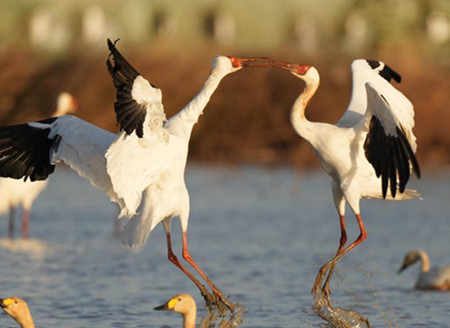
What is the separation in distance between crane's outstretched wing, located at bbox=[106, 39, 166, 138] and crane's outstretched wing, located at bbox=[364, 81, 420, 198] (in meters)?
1.68

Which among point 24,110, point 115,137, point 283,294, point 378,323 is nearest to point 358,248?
point 283,294

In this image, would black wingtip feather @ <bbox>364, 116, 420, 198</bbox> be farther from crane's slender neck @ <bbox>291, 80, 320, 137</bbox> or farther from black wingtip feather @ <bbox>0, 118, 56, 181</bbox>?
black wingtip feather @ <bbox>0, 118, 56, 181</bbox>

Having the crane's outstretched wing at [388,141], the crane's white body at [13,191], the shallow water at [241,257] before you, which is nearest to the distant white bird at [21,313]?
the shallow water at [241,257]

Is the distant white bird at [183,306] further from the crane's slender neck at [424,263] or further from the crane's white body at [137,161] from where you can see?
the crane's slender neck at [424,263]

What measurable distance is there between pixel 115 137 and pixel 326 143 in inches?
66.6

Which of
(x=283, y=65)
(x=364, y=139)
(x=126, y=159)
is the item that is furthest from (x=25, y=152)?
(x=364, y=139)

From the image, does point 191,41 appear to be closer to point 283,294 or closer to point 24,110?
point 24,110

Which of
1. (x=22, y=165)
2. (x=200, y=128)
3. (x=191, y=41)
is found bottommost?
(x=22, y=165)

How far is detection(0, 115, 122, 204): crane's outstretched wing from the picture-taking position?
28.5 ft

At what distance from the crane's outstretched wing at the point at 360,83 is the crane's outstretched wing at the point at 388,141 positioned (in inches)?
19.2

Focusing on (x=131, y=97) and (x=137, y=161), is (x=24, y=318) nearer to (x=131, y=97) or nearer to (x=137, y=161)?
(x=137, y=161)

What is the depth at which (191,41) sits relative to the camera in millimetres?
23281

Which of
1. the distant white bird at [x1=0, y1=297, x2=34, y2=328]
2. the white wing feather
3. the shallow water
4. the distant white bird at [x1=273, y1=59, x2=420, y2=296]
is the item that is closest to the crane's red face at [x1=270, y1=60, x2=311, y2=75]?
the distant white bird at [x1=273, y1=59, x2=420, y2=296]

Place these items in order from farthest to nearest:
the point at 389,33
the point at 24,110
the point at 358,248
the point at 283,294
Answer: the point at 389,33 → the point at 24,110 → the point at 358,248 → the point at 283,294
